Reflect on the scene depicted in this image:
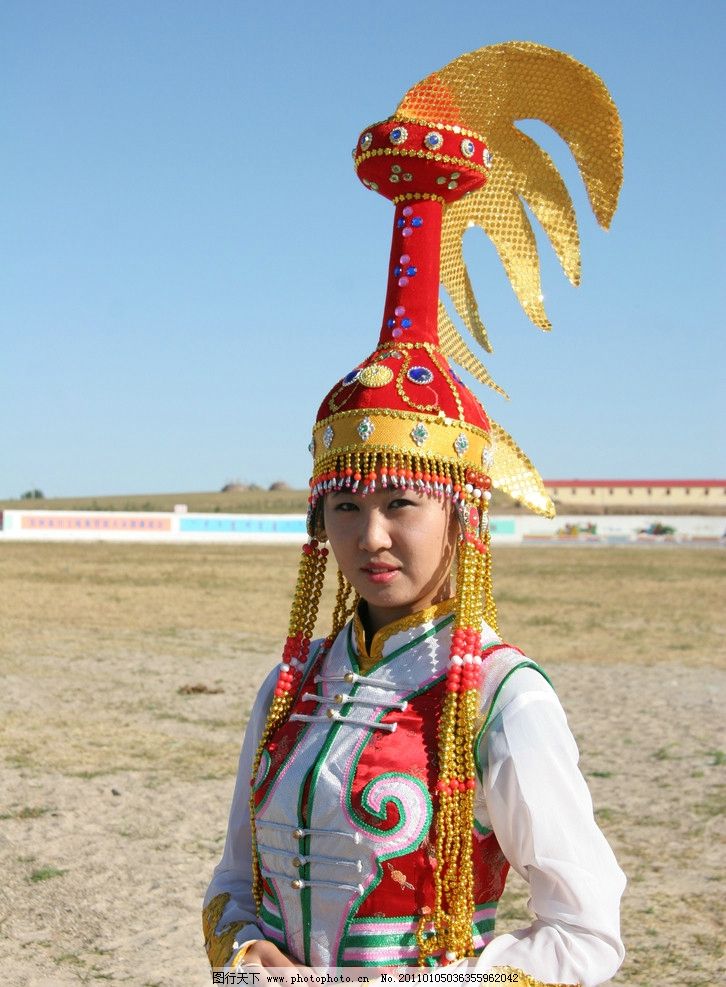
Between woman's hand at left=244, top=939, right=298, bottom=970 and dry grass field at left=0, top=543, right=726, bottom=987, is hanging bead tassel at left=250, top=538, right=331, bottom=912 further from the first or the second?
dry grass field at left=0, top=543, right=726, bottom=987

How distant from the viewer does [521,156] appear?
9.36ft

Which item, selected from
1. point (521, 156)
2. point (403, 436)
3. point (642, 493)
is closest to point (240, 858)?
point (403, 436)

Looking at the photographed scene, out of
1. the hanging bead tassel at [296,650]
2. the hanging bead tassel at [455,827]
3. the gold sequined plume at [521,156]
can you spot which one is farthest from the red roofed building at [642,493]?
the hanging bead tassel at [455,827]

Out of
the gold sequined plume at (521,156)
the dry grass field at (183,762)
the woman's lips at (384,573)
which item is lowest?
the dry grass field at (183,762)

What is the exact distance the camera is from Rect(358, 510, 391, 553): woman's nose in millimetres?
2363


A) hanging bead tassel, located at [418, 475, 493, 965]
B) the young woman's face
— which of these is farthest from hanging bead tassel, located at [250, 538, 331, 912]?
hanging bead tassel, located at [418, 475, 493, 965]

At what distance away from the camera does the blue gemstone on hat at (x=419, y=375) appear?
243 cm

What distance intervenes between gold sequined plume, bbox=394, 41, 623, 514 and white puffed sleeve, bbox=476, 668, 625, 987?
2.51 feet

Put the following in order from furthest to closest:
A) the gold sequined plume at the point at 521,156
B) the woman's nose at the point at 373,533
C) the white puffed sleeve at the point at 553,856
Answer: the gold sequined plume at the point at 521,156 < the woman's nose at the point at 373,533 < the white puffed sleeve at the point at 553,856

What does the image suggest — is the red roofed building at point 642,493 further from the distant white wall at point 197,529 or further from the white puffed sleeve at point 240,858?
the white puffed sleeve at point 240,858

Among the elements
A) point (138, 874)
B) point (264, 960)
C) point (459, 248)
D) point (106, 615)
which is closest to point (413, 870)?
point (264, 960)

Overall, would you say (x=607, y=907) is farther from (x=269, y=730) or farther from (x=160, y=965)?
(x=160, y=965)

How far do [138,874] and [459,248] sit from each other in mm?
4711

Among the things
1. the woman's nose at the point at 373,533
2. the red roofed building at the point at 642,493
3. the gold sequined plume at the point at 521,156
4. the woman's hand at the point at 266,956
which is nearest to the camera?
the woman's hand at the point at 266,956
